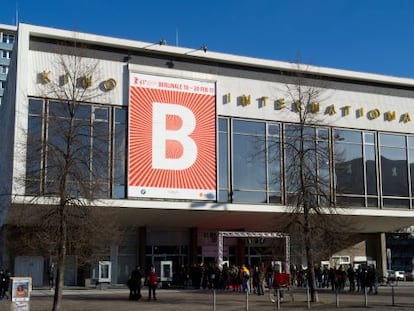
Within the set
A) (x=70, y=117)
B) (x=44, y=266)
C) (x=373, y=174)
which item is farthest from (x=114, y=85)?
(x=373, y=174)

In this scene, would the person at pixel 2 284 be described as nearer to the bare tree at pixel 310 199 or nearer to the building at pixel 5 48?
the bare tree at pixel 310 199

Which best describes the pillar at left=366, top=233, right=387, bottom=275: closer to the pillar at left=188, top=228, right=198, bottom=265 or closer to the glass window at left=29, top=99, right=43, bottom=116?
the pillar at left=188, top=228, right=198, bottom=265

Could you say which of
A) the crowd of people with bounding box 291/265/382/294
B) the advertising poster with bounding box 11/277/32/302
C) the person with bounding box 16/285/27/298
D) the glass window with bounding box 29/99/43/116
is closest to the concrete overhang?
the crowd of people with bounding box 291/265/382/294

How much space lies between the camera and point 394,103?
47.4m

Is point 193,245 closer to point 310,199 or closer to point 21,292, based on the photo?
point 310,199

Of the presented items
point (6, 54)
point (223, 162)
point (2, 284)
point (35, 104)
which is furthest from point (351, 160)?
Result: point (6, 54)

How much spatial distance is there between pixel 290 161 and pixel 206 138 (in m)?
10.6

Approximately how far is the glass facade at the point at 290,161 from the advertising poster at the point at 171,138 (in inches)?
28.5

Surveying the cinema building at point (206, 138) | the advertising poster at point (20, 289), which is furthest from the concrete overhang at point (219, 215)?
the advertising poster at point (20, 289)

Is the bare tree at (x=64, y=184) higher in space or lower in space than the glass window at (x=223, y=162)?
lower

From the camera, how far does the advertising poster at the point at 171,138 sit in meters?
39.0

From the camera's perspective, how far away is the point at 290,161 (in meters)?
31.4

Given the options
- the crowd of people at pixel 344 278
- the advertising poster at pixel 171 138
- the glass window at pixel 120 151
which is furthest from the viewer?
the advertising poster at pixel 171 138

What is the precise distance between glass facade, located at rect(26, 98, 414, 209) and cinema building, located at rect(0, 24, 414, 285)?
0.28 ft
